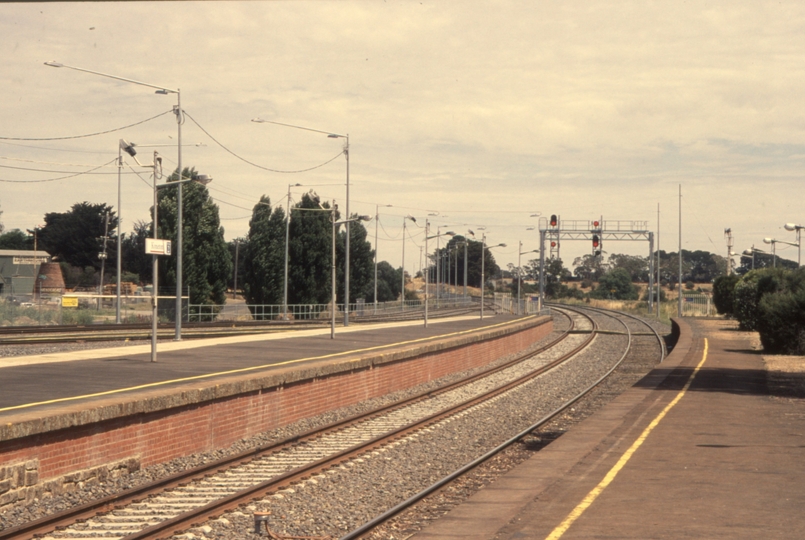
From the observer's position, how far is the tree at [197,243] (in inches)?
2351

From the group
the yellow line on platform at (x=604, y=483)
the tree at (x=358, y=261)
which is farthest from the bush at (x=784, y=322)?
the tree at (x=358, y=261)

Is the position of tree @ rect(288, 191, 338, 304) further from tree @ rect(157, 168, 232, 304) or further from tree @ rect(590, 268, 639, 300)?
tree @ rect(590, 268, 639, 300)

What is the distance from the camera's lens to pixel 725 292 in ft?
220

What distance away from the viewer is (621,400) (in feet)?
64.3

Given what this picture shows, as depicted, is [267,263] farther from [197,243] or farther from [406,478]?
[406,478]

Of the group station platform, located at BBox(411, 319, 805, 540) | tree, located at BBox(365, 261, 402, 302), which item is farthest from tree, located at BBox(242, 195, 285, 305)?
tree, located at BBox(365, 261, 402, 302)

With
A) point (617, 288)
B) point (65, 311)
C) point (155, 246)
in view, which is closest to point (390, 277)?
point (617, 288)

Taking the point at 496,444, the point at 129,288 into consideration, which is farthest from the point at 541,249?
the point at 496,444

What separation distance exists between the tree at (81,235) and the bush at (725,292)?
7113 centimetres

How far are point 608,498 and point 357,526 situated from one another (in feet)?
8.99

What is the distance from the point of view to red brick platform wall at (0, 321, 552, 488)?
10583 millimetres

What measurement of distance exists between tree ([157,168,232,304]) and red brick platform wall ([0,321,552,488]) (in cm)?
3846

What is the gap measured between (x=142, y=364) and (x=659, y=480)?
39.4 ft

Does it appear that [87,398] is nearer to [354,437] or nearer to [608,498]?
[354,437]
